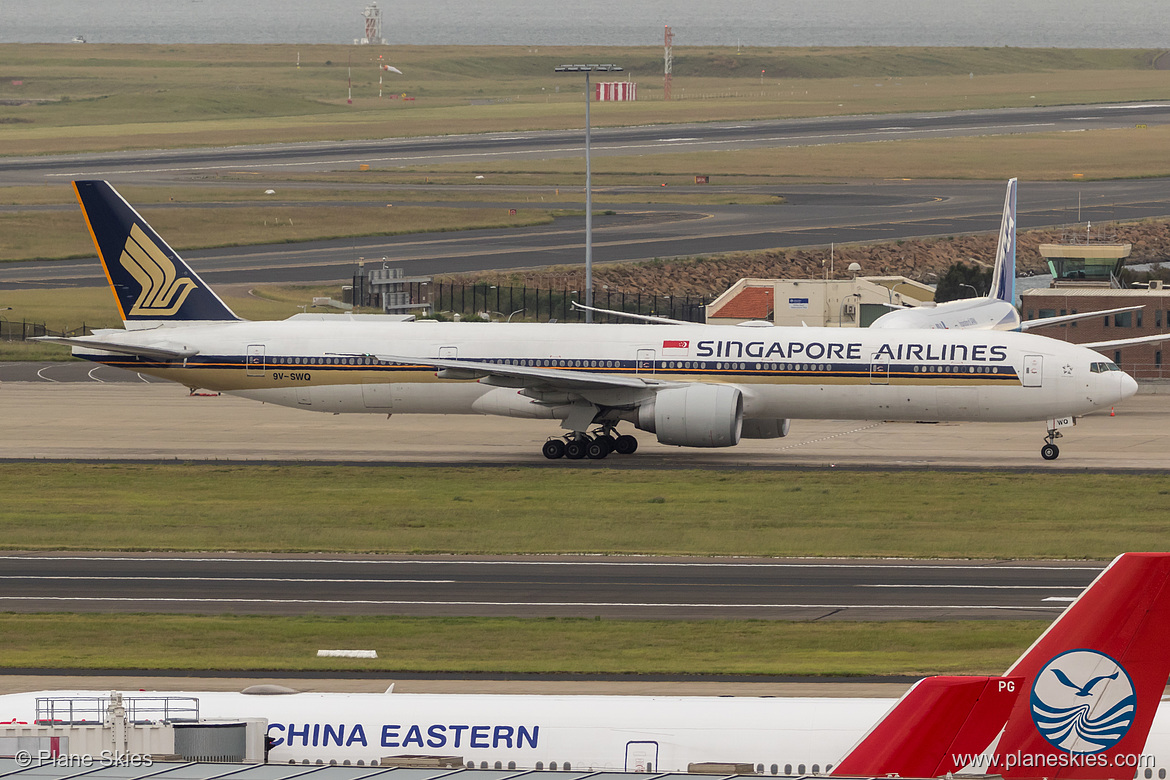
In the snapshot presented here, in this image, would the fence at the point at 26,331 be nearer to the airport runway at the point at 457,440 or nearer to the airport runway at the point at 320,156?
the airport runway at the point at 457,440

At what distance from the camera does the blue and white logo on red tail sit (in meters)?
20.3

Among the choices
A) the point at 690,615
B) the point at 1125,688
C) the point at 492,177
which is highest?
the point at 492,177

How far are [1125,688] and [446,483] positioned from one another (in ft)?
124

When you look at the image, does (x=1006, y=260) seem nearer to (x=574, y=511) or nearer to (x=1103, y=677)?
(x=574, y=511)

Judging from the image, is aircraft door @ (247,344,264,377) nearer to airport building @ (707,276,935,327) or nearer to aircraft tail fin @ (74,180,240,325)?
aircraft tail fin @ (74,180,240,325)

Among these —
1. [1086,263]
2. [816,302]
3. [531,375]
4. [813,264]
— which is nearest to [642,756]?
[531,375]

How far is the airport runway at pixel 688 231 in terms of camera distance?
115 meters

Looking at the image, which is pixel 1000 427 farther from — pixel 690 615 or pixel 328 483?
pixel 690 615

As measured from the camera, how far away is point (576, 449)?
61219 mm

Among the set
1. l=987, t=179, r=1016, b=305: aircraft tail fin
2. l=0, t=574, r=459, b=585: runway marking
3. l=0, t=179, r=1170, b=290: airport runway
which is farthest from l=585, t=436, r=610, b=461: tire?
l=0, t=179, r=1170, b=290: airport runway

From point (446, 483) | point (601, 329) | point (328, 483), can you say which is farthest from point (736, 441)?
point (328, 483)

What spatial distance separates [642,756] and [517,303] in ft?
272

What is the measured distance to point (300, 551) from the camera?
46.5 metres

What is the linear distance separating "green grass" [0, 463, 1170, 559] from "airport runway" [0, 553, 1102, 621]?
1.52 metres
